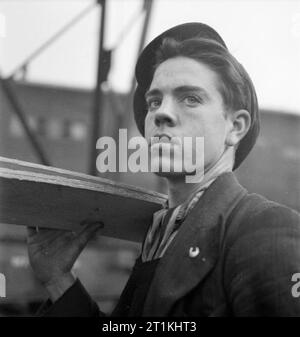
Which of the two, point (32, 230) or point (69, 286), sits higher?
point (32, 230)

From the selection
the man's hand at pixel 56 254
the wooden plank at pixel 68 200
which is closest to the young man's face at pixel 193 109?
the wooden plank at pixel 68 200

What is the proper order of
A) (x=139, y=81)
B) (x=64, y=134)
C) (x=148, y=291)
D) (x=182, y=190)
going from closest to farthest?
1. (x=148, y=291)
2. (x=182, y=190)
3. (x=139, y=81)
4. (x=64, y=134)

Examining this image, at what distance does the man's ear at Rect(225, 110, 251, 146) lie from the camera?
1183 millimetres

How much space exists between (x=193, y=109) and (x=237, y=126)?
115 millimetres

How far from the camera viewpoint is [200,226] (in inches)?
42.8

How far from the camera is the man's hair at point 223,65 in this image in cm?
117

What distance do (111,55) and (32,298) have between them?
2.60 metres

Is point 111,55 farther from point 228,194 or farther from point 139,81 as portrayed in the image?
point 228,194

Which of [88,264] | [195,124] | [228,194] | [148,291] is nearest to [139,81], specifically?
[195,124]

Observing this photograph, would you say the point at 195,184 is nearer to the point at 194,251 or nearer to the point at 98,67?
the point at 194,251

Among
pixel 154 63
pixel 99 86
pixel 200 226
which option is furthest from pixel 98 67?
pixel 200 226

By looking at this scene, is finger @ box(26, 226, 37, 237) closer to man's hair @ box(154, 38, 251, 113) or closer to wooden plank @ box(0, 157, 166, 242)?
wooden plank @ box(0, 157, 166, 242)

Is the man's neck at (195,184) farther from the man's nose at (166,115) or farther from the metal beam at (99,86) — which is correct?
the metal beam at (99,86)

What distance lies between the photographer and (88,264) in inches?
123
